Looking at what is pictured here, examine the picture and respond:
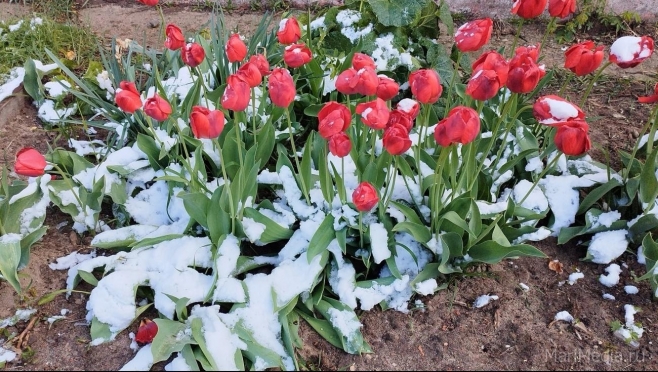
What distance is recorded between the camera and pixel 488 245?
1.85 meters

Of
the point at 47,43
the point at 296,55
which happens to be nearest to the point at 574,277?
the point at 296,55

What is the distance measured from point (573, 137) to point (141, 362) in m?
1.26

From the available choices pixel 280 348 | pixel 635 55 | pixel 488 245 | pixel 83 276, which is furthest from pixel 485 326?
pixel 83 276

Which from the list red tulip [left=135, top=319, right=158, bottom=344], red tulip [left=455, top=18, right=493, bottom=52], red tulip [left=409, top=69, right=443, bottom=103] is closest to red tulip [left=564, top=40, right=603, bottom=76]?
red tulip [left=455, top=18, right=493, bottom=52]

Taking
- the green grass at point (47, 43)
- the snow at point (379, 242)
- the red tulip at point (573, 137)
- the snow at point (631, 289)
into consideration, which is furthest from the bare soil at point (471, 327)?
the green grass at point (47, 43)

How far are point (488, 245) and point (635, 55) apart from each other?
656 millimetres

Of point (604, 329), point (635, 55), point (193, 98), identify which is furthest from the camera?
point (193, 98)

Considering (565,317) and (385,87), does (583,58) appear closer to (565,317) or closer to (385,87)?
(385,87)

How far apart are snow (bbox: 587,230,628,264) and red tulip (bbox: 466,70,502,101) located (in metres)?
0.76

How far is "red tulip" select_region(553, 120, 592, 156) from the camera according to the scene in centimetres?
155

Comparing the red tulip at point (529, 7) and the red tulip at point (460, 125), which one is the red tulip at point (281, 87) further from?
the red tulip at point (529, 7)

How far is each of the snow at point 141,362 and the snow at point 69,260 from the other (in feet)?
1.59

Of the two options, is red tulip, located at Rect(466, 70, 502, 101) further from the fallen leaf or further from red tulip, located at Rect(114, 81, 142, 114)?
red tulip, located at Rect(114, 81, 142, 114)

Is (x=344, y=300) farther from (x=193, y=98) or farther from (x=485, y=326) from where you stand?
(x=193, y=98)
